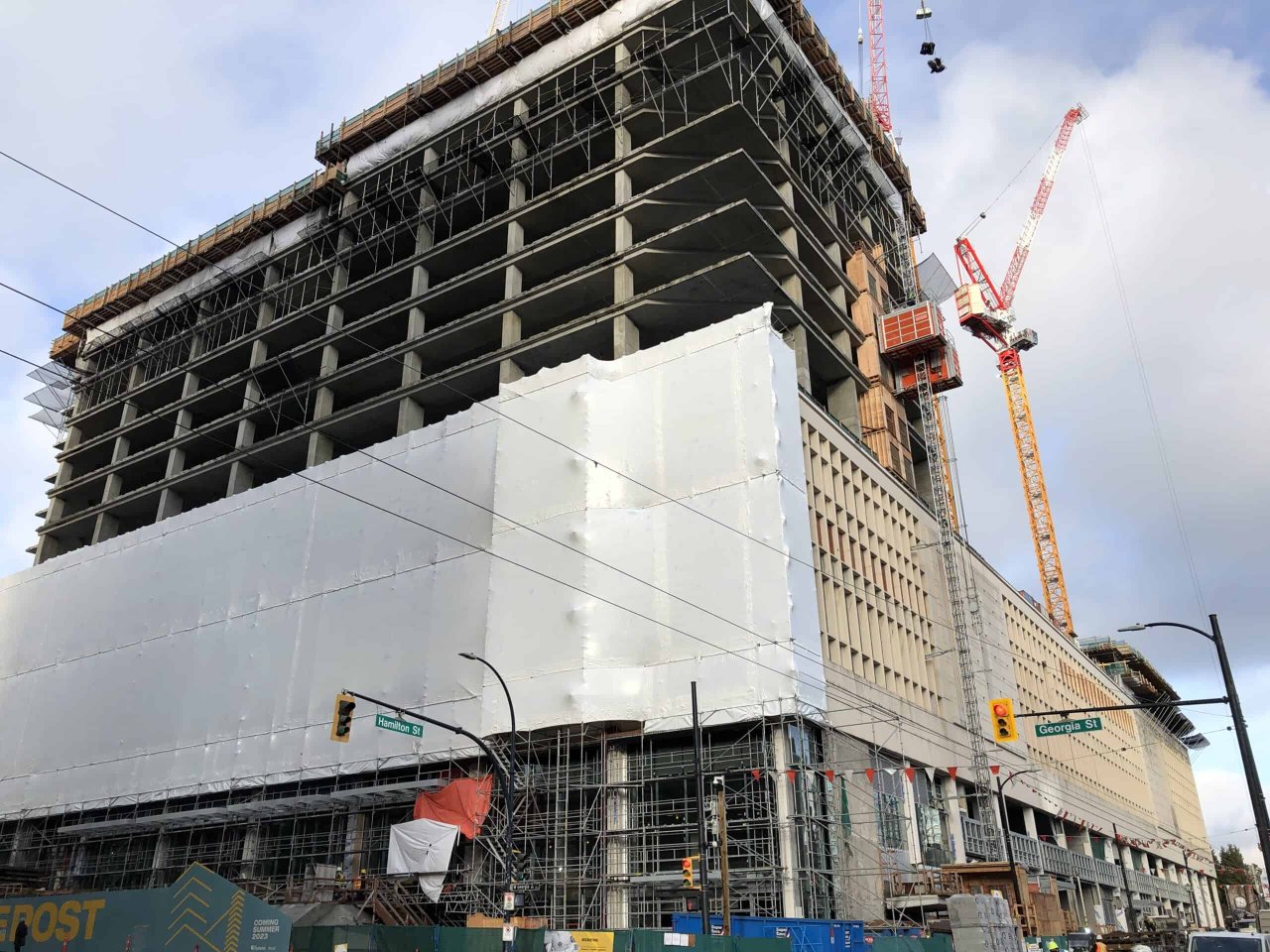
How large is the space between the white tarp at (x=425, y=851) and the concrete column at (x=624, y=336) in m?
20.5

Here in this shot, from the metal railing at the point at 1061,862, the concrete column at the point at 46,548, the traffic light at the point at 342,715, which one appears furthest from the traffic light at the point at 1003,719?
the concrete column at the point at 46,548

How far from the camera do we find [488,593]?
39.2 m

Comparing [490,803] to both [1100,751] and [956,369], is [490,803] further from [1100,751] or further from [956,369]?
[1100,751]

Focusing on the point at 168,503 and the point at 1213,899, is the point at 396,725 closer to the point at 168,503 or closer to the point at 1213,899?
the point at 168,503

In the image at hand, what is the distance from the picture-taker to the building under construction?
34219 millimetres

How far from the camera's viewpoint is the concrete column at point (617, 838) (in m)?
31.7

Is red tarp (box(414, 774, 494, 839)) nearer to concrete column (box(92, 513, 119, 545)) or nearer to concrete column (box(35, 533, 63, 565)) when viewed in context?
concrete column (box(92, 513, 119, 545))

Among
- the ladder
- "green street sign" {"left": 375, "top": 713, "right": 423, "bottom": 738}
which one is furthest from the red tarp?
the ladder

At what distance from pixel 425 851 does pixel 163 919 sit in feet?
34.5

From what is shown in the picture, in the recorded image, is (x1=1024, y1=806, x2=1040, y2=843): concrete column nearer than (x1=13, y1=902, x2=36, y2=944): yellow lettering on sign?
No

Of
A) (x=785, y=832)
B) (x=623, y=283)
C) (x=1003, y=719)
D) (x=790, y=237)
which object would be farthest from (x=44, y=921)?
(x=790, y=237)

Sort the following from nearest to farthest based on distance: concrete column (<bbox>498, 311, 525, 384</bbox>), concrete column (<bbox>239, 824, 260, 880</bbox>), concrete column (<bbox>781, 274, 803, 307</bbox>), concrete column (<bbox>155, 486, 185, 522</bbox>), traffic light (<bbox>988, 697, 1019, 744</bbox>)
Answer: traffic light (<bbox>988, 697, 1019, 744</bbox>) → concrete column (<bbox>239, 824, 260, 880</bbox>) → concrete column (<bbox>498, 311, 525, 384</bbox>) → concrete column (<bbox>781, 274, 803, 307</bbox>) → concrete column (<bbox>155, 486, 185, 522</bbox>)

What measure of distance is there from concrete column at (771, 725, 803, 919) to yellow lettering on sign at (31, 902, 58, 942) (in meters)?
20.5

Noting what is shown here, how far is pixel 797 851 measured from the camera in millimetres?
31031
